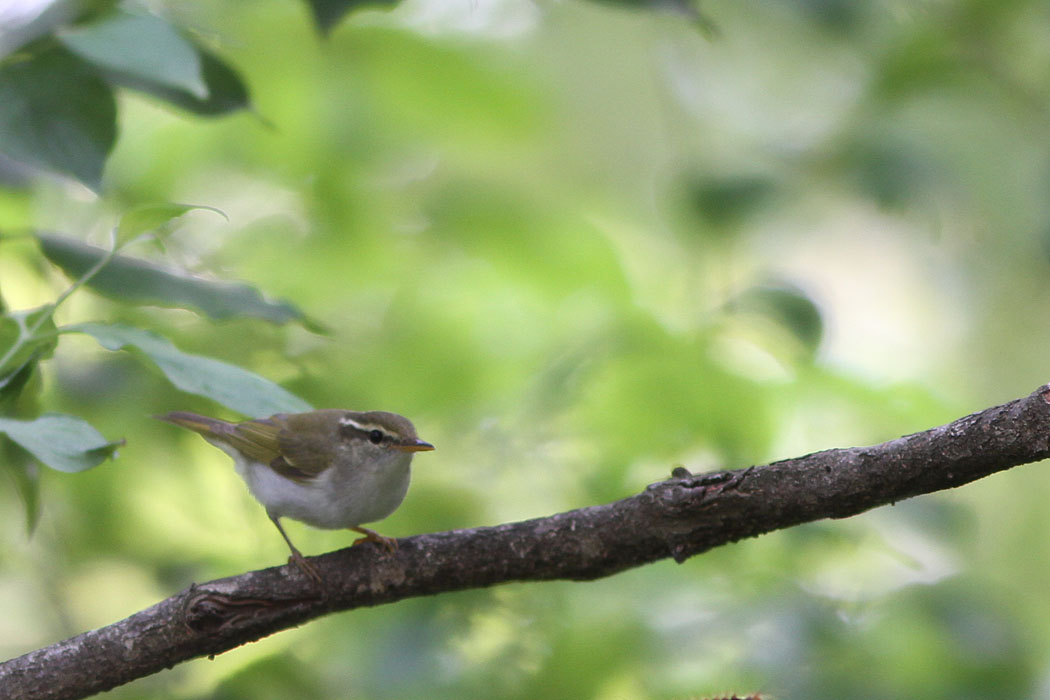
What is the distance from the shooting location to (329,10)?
2.08 meters

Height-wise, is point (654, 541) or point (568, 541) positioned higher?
point (654, 541)

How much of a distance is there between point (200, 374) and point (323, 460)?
1.12 m

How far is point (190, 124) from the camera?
378 centimetres

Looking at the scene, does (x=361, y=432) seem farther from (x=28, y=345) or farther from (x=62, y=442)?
(x=62, y=442)

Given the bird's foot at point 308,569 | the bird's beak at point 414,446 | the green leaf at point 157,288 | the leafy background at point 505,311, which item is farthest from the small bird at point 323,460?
the green leaf at point 157,288

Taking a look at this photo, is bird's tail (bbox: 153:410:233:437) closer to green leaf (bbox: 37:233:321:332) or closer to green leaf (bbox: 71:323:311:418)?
green leaf (bbox: 37:233:321:332)

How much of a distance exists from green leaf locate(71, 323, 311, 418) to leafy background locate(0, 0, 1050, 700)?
26 cm

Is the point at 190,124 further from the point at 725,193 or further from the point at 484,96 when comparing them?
the point at 725,193

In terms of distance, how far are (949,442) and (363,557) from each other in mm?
1320

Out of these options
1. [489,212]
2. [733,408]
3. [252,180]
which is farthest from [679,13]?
[252,180]

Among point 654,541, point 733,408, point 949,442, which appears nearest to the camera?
point 949,442

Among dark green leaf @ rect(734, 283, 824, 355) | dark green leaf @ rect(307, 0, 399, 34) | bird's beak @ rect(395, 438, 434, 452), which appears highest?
dark green leaf @ rect(734, 283, 824, 355)

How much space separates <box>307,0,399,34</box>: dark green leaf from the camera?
207 centimetres

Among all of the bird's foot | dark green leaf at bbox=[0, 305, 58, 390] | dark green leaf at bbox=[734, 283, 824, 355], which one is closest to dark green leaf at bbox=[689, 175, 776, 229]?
dark green leaf at bbox=[734, 283, 824, 355]
